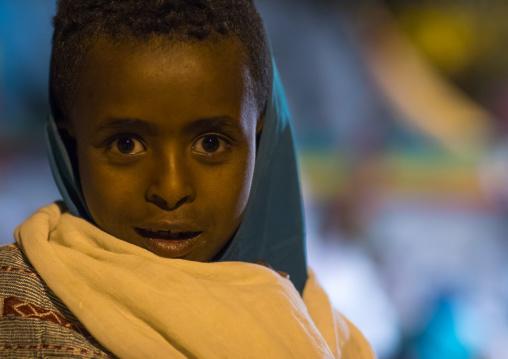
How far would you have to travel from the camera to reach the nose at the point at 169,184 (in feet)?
2.39

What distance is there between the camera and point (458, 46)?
2.45m

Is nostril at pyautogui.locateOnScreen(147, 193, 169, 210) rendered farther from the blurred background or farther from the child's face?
the blurred background

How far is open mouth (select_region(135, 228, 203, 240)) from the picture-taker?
0.79m

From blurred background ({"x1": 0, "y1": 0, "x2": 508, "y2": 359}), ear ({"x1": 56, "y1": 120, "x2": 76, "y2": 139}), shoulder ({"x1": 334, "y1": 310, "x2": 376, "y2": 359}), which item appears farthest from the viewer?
blurred background ({"x1": 0, "y1": 0, "x2": 508, "y2": 359})

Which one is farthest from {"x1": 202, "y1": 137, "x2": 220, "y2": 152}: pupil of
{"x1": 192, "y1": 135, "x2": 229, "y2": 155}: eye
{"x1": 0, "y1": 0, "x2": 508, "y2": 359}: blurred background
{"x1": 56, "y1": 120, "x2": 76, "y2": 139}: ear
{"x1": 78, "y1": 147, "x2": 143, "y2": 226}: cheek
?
{"x1": 0, "y1": 0, "x2": 508, "y2": 359}: blurred background

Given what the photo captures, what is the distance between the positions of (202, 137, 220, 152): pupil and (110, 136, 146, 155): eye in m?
0.09

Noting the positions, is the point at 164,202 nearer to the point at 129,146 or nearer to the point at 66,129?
the point at 129,146

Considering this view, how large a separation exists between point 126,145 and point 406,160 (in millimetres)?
1899

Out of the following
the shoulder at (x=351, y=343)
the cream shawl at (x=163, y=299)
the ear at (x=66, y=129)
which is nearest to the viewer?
the cream shawl at (x=163, y=299)

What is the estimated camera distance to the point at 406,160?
245cm

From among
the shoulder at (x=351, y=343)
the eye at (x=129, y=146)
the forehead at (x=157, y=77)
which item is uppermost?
the forehead at (x=157, y=77)

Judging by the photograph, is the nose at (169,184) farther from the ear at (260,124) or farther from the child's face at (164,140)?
the ear at (260,124)

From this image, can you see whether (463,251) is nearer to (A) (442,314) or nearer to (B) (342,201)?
(A) (442,314)

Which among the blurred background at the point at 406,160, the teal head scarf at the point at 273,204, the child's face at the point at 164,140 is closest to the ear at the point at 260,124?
the teal head scarf at the point at 273,204
